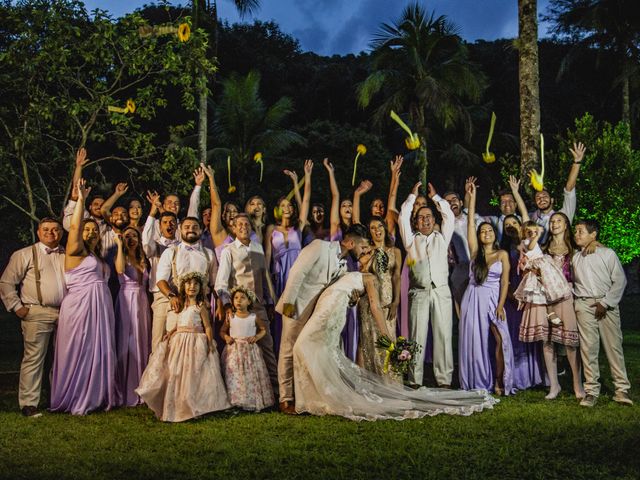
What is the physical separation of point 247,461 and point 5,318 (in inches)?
732

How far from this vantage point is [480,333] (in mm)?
9344

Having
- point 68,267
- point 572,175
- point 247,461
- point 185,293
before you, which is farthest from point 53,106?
point 572,175

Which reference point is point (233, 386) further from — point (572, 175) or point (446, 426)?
point (572, 175)

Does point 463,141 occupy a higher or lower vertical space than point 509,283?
higher

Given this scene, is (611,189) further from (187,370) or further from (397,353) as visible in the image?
(187,370)

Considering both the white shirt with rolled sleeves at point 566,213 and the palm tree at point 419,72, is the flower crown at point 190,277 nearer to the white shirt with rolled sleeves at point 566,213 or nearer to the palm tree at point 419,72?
the white shirt with rolled sleeves at point 566,213

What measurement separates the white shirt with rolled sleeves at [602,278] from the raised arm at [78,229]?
5.50 metres

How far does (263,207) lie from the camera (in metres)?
9.81

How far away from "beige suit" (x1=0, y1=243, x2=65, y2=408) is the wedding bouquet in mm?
3567

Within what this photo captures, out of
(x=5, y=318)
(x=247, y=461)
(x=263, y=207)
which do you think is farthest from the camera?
(x=5, y=318)

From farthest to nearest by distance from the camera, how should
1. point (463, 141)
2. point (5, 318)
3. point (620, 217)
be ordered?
1. point (463, 141)
2. point (5, 318)
3. point (620, 217)

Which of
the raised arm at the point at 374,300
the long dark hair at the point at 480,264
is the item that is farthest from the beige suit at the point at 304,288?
the long dark hair at the point at 480,264

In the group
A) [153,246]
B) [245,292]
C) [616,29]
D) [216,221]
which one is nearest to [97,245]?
[153,246]

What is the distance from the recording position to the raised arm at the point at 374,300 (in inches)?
323
